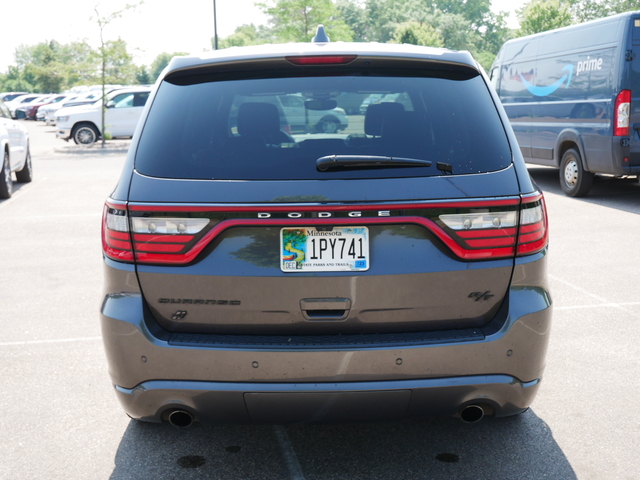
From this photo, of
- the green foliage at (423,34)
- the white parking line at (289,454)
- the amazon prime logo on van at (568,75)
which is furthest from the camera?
the green foliage at (423,34)

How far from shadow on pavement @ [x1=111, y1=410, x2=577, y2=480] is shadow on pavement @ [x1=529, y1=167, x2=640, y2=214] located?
25.5ft

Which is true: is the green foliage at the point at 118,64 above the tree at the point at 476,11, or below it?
below

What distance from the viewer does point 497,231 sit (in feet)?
9.06

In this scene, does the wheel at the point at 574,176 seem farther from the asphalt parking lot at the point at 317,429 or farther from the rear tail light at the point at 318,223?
the rear tail light at the point at 318,223

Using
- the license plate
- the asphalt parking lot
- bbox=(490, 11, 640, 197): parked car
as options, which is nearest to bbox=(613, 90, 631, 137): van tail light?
bbox=(490, 11, 640, 197): parked car

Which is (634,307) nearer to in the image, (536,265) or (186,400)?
(536,265)

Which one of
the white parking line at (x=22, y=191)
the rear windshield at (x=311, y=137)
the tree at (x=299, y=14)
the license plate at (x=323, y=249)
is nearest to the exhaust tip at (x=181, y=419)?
the license plate at (x=323, y=249)

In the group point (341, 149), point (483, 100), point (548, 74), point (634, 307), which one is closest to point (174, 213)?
point (341, 149)

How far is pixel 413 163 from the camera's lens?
278 cm

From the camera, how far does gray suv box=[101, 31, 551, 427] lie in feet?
8.80

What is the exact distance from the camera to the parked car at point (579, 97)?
1036 centimetres

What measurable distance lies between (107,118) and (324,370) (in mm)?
24257

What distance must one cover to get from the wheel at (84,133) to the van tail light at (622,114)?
63.1ft

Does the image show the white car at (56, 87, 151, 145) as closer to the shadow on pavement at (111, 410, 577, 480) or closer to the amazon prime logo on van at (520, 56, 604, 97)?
the amazon prime logo on van at (520, 56, 604, 97)
